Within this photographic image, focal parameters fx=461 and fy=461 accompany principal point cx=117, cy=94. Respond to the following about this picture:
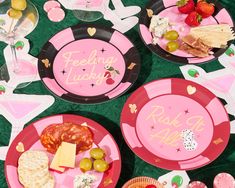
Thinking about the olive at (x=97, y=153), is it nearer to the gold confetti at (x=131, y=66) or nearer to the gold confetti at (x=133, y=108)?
the gold confetti at (x=133, y=108)

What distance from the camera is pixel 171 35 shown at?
7.09 feet

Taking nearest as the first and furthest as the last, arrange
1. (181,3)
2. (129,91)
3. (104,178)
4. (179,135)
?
(104,178)
(179,135)
(129,91)
(181,3)

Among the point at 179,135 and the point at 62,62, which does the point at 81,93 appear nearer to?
the point at 62,62

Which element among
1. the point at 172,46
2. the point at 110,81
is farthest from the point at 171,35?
the point at 110,81

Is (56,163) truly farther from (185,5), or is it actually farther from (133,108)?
(185,5)

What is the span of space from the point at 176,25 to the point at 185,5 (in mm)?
105

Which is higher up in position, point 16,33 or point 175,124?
point 16,33

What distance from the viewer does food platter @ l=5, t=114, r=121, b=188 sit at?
1.78 meters

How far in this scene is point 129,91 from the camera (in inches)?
81.2

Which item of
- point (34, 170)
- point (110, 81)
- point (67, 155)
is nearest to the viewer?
point (34, 170)

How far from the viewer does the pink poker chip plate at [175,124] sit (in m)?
1.86

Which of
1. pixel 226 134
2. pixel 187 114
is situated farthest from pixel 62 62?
pixel 226 134

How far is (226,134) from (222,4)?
2.69 ft

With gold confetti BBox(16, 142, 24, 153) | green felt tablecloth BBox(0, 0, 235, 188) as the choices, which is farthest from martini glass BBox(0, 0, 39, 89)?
gold confetti BBox(16, 142, 24, 153)
